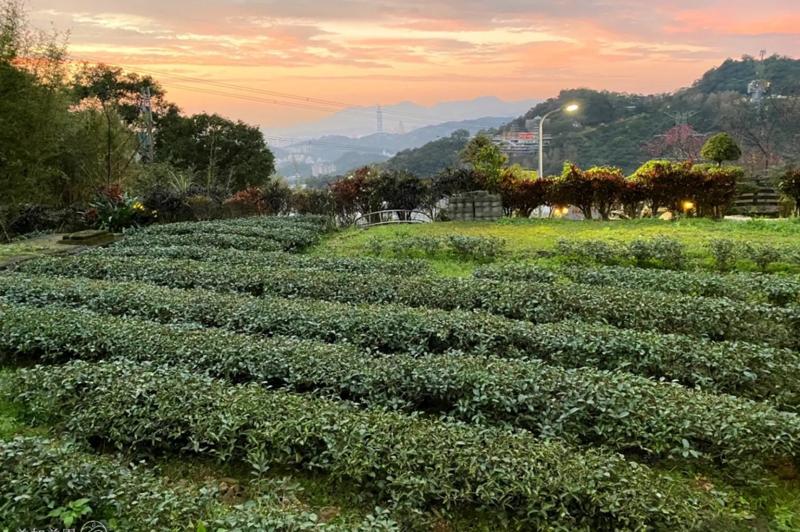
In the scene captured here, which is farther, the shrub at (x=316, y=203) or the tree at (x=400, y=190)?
the shrub at (x=316, y=203)

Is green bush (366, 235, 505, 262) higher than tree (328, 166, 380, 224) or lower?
lower

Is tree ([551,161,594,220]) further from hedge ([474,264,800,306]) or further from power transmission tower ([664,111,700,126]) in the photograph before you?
power transmission tower ([664,111,700,126])

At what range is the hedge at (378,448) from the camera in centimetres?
245

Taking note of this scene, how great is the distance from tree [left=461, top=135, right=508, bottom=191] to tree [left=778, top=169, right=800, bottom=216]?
6889 millimetres

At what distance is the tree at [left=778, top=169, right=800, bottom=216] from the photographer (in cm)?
1274

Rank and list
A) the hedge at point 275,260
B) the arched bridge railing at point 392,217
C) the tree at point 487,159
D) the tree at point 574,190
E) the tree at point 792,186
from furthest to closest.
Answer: the arched bridge railing at point 392,217
the tree at point 487,159
the tree at point 574,190
the tree at point 792,186
the hedge at point 275,260

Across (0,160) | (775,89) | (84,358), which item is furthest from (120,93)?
(775,89)

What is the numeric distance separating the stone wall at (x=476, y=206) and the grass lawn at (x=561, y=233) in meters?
0.65

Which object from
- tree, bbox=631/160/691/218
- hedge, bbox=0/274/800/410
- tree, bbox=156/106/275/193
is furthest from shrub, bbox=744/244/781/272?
tree, bbox=156/106/275/193

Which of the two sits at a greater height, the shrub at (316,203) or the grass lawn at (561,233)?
the shrub at (316,203)

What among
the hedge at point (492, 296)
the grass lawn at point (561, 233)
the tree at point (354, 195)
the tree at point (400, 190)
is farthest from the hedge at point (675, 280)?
the tree at point (354, 195)

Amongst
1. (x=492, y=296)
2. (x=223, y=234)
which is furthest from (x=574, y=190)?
(x=492, y=296)

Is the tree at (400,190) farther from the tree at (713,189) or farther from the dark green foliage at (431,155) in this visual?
the dark green foliage at (431,155)

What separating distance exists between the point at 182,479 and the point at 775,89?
40.8 m
